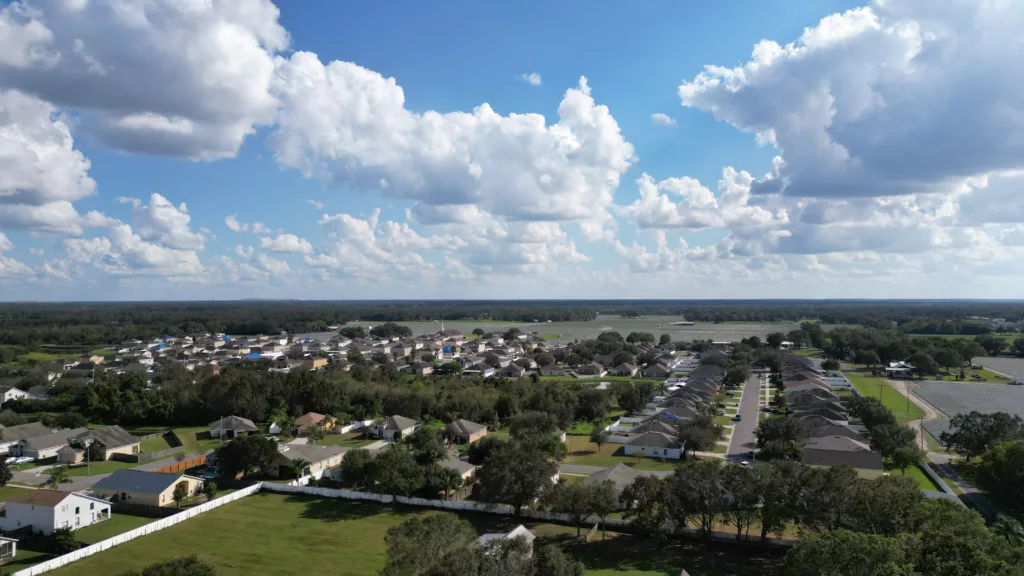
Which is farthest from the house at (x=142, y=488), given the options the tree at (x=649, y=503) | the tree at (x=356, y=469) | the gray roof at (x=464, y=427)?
the tree at (x=649, y=503)

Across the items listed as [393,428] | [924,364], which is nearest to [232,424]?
[393,428]

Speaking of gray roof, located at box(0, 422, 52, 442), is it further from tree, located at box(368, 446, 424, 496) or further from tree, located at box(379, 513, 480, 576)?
tree, located at box(379, 513, 480, 576)

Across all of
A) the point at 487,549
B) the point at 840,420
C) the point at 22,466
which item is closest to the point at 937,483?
the point at 840,420

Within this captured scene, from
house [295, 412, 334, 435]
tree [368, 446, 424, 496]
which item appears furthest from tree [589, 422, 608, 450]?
house [295, 412, 334, 435]

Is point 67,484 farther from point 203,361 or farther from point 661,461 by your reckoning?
point 203,361

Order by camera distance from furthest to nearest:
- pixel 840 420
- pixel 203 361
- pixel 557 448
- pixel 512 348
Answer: pixel 512 348 → pixel 203 361 → pixel 840 420 → pixel 557 448

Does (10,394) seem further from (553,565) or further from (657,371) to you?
(657,371)
